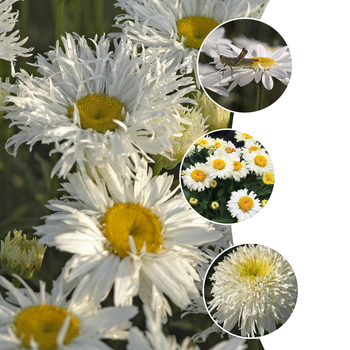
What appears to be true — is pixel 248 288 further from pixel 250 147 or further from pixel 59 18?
pixel 59 18

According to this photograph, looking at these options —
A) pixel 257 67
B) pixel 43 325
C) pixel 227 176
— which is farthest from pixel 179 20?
pixel 43 325

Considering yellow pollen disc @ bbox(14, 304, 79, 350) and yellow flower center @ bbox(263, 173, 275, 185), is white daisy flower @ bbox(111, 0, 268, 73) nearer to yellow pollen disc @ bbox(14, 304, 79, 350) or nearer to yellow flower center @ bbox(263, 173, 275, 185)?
yellow flower center @ bbox(263, 173, 275, 185)

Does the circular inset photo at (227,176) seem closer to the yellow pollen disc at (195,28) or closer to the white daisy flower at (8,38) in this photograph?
the yellow pollen disc at (195,28)

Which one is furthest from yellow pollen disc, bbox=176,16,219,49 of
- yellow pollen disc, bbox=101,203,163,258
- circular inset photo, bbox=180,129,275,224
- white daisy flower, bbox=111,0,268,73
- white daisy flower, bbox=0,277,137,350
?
white daisy flower, bbox=0,277,137,350

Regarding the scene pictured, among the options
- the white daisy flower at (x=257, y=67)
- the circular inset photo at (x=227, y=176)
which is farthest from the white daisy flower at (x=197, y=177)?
the white daisy flower at (x=257, y=67)

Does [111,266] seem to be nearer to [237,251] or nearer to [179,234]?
[179,234]

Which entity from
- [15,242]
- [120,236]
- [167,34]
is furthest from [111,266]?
[167,34]

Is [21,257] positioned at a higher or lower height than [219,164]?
lower
